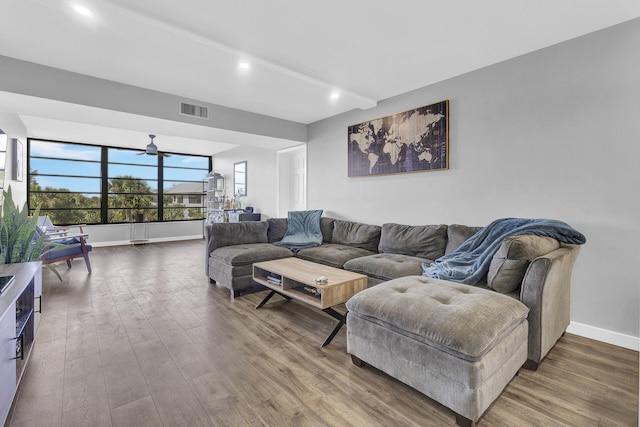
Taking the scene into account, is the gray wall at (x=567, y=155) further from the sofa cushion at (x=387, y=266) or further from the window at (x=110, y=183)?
the window at (x=110, y=183)

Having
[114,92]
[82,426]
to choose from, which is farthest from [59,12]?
[82,426]

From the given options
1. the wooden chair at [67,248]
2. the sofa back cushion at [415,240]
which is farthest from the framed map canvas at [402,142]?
the wooden chair at [67,248]

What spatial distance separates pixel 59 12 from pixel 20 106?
1.76 metres

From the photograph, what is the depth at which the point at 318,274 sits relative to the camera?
2752 mm

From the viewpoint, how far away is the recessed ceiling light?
2.10 meters

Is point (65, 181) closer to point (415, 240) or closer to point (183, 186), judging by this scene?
point (183, 186)

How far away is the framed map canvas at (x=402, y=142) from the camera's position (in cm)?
342

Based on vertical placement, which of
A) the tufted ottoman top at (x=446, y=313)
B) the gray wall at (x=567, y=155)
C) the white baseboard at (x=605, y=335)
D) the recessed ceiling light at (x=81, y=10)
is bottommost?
the white baseboard at (x=605, y=335)

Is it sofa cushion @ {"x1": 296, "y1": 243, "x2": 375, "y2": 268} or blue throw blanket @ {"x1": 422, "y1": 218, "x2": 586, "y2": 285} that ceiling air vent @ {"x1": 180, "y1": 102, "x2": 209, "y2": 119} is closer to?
sofa cushion @ {"x1": 296, "y1": 243, "x2": 375, "y2": 268}

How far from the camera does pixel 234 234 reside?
405 centimetres

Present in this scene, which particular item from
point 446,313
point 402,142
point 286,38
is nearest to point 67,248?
point 286,38

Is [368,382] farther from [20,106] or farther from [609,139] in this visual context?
[20,106]

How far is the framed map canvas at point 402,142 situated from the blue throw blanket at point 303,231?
3.11 ft

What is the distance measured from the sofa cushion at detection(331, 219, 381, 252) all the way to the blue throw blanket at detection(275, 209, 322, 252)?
0.91ft
